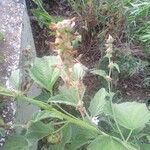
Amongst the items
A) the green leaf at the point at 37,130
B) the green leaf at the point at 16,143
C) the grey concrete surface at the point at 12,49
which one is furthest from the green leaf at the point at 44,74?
the grey concrete surface at the point at 12,49

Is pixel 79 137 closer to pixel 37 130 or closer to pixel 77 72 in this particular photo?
pixel 37 130

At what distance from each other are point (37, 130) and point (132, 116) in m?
0.27

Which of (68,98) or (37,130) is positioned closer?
(68,98)

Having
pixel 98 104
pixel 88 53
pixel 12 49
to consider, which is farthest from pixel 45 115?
pixel 88 53

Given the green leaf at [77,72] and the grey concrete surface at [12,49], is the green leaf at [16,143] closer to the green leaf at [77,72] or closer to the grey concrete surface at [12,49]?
the grey concrete surface at [12,49]

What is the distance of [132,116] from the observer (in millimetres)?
1312

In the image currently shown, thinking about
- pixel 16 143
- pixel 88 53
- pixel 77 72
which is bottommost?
pixel 88 53

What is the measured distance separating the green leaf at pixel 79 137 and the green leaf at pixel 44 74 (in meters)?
0.15

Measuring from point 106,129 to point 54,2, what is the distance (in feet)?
7.01

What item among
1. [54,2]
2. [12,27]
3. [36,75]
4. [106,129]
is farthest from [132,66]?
[36,75]

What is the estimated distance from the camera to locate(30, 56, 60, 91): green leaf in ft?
4.46

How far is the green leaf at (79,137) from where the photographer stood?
1.34 meters

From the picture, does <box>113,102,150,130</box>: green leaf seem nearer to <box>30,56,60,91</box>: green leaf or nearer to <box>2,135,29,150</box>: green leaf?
<box>30,56,60,91</box>: green leaf

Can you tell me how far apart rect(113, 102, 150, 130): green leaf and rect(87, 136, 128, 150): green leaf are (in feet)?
0.22
